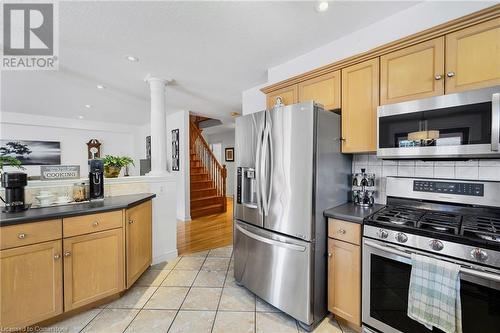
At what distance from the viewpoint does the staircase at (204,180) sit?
540 centimetres

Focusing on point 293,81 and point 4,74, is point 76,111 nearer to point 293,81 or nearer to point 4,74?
point 4,74

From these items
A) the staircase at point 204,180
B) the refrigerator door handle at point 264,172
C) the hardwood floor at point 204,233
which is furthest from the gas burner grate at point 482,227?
the staircase at point 204,180

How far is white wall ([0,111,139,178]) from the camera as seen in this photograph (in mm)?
5035

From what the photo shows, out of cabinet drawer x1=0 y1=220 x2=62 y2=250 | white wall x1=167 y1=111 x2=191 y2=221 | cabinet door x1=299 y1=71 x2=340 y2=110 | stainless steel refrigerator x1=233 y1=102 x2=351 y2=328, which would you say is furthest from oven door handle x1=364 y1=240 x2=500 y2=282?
white wall x1=167 y1=111 x2=191 y2=221

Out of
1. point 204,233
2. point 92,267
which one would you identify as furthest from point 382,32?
point 204,233

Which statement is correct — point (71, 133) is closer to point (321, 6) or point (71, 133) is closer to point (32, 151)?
point (32, 151)

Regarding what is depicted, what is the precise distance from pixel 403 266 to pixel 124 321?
2139 millimetres

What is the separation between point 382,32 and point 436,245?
1746 millimetres

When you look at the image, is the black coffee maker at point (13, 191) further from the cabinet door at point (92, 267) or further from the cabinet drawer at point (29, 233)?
the cabinet door at point (92, 267)

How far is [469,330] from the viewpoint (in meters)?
1.17

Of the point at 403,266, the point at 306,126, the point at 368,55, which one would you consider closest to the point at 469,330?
the point at 403,266

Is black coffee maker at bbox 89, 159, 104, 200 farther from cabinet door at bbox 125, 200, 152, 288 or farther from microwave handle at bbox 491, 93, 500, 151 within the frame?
microwave handle at bbox 491, 93, 500, 151

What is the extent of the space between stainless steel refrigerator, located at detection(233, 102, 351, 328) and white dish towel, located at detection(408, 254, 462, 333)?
60 cm

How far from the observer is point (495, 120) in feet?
4.02
